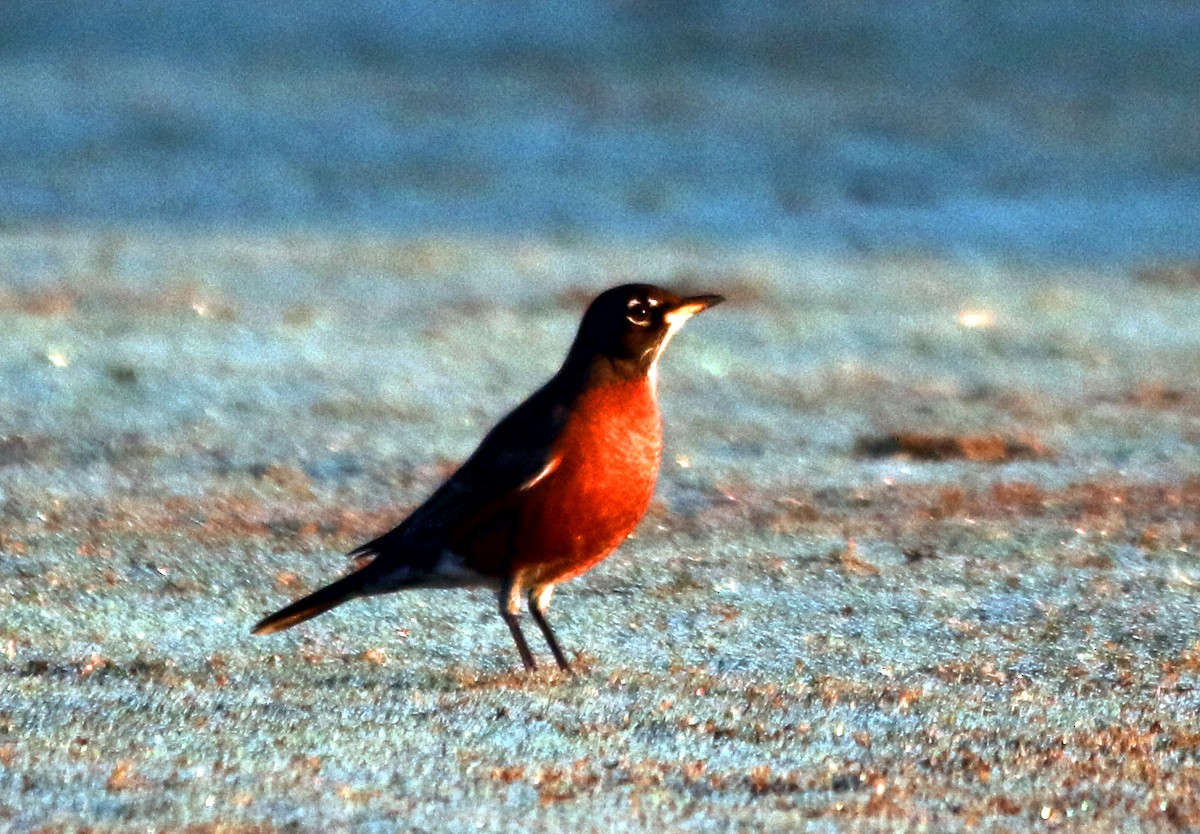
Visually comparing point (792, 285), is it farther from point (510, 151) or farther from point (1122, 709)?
point (1122, 709)

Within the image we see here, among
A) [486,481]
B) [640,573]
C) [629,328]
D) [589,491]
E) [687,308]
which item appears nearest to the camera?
[589,491]

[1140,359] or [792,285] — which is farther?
[792,285]

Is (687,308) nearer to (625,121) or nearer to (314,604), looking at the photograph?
(314,604)

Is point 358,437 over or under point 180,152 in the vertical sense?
over

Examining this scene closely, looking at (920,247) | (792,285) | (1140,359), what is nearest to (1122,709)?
(1140,359)

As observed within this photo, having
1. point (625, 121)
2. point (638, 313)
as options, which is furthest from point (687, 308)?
point (625, 121)

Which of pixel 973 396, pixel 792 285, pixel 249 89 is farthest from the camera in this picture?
pixel 249 89

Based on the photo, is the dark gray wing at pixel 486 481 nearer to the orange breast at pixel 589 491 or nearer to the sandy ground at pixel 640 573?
the orange breast at pixel 589 491
